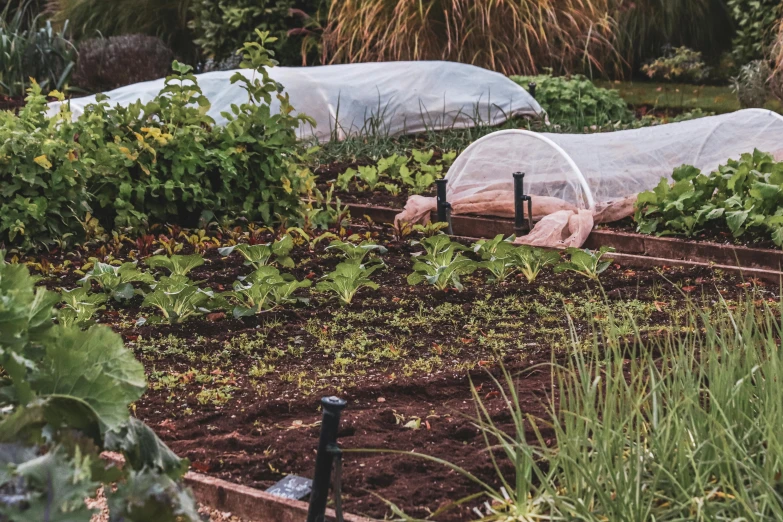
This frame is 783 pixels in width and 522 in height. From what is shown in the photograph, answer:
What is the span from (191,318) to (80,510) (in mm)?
2928

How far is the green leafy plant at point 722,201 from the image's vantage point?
5.54 meters

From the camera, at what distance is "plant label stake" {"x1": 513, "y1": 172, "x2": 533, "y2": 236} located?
6.23m

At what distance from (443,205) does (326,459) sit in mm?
4080

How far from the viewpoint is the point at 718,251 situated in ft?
18.3

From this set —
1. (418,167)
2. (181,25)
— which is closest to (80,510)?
(418,167)

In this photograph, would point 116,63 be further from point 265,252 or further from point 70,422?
point 70,422

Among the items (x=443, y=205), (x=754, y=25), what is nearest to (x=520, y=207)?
(x=443, y=205)

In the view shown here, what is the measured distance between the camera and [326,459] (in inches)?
98.0

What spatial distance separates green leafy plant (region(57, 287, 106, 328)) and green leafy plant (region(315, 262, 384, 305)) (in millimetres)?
977

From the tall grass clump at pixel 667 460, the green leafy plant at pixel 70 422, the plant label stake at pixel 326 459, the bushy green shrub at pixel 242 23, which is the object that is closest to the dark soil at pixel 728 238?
the tall grass clump at pixel 667 460

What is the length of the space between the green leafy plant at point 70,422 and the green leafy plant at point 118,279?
260 cm

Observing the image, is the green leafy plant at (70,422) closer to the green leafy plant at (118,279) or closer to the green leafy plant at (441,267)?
the green leafy plant at (118,279)

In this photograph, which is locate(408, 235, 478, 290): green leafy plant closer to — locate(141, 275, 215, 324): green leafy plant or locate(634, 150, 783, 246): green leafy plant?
locate(141, 275, 215, 324): green leafy plant

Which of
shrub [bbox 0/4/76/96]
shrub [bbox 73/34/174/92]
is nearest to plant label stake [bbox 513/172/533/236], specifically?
shrub [bbox 0/4/76/96]
